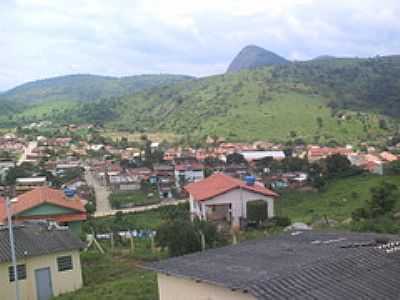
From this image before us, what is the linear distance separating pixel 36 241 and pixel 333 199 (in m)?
30.2

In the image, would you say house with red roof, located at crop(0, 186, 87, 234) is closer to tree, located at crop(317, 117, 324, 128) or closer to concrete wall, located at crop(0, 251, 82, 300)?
concrete wall, located at crop(0, 251, 82, 300)

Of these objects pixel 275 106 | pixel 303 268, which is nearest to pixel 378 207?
pixel 303 268

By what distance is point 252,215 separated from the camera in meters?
31.2

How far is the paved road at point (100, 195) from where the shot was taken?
55144mm

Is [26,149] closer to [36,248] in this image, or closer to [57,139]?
[57,139]

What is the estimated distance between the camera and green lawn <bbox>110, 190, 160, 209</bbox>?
188 feet

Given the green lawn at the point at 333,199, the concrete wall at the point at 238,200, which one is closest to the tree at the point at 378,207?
the green lawn at the point at 333,199

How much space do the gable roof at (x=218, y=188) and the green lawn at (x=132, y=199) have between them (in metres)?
22.7

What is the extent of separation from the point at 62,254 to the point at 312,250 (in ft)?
32.4

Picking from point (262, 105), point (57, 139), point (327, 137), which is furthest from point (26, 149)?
point (327, 137)

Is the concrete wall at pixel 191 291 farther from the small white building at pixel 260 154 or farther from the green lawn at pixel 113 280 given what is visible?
the small white building at pixel 260 154

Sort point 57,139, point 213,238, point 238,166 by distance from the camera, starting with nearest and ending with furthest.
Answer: point 213,238 → point 238,166 → point 57,139

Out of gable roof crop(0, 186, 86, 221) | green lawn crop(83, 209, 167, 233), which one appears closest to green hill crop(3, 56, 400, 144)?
green lawn crop(83, 209, 167, 233)

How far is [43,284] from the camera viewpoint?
17312 millimetres
